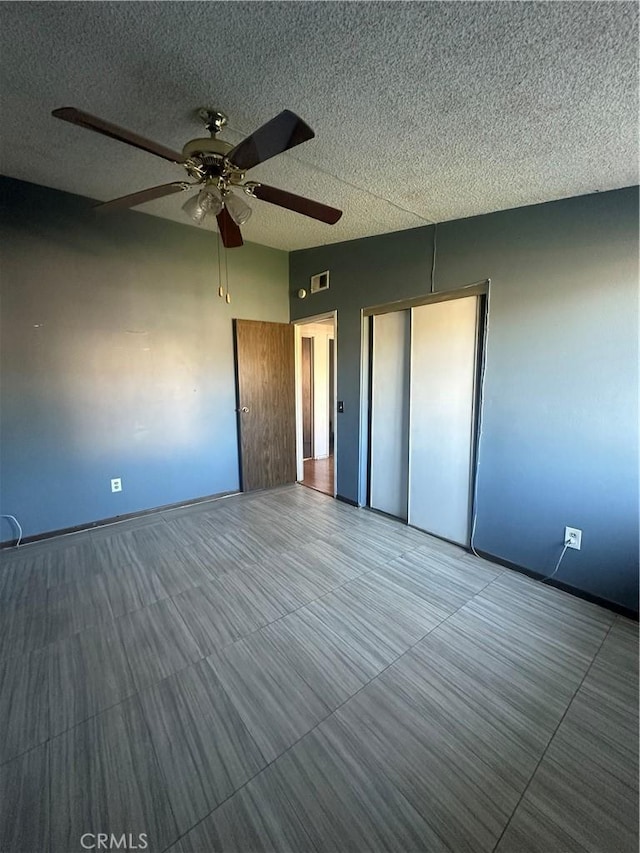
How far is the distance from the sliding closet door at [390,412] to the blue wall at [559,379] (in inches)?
20.4

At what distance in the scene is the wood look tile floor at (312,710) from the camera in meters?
1.08

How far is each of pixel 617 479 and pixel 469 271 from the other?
1.68 m

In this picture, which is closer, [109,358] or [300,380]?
[109,358]

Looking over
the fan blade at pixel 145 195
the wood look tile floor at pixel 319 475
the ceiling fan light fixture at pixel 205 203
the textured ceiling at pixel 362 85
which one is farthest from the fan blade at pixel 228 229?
the wood look tile floor at pixel 319 475

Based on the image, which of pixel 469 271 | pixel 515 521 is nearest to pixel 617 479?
pixel 515 521

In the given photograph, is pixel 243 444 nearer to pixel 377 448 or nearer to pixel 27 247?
pixel 377 448

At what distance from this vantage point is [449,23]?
115 cm

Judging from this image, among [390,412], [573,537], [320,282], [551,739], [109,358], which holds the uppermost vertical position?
[320,282]

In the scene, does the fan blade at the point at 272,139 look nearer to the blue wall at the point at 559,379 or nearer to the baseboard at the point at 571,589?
the blue wall at the point at 559,379

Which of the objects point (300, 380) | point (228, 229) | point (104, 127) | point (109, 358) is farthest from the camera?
point (300, 380)

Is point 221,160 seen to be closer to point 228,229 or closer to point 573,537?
point 228,229

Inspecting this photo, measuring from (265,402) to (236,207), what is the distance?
2.50m

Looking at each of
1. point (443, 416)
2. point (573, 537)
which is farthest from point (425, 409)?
point (573, 537)

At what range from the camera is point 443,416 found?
9.33 ft
